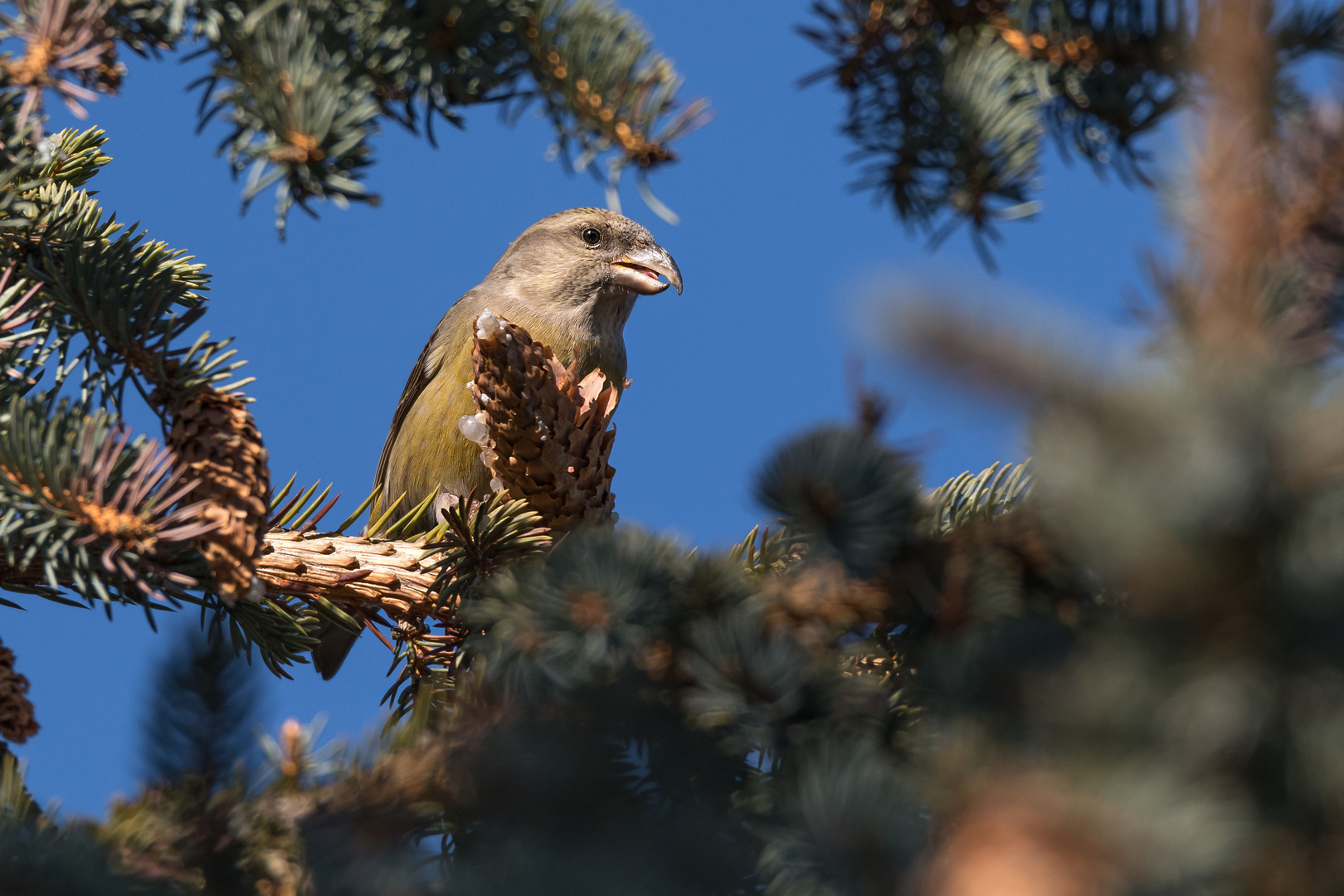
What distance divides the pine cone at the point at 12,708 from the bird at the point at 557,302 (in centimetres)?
245

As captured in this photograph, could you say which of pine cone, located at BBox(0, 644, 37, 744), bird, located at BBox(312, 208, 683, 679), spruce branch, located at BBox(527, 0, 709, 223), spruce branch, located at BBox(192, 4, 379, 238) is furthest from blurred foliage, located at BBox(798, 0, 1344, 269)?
bird, located at BBox(312, 208, 683, 679)

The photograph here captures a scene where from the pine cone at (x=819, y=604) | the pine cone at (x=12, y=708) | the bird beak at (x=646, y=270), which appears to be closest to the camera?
the pine cone at (x=819, y=604)

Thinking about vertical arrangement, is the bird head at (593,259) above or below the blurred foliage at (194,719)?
above

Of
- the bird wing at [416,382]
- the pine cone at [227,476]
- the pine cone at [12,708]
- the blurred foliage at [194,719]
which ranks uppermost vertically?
the bird wing at [416,382]

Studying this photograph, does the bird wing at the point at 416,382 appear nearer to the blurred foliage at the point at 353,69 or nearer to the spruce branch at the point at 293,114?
the blurred foliage at the point at 353,69

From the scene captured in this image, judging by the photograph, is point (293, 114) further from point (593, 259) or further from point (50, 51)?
point (593, 259)

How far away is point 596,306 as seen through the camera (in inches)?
194

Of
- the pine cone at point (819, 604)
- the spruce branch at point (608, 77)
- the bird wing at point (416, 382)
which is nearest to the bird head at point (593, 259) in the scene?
the bird wing at point (416, 382)

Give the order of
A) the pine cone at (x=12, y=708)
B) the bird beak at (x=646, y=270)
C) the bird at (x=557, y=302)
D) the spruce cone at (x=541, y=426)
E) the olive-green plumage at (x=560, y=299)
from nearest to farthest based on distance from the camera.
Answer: the pine cone at (x=12, y=708) → the spruce cone at (x=541, y=426) → the bird at (x=557, y=302) → the olive-green plumage at (x=560, y=299) → the bird beak at (x=646, y=270)

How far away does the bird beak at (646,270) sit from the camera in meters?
4.75

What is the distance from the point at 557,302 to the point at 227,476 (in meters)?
3.41

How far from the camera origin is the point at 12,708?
1.67m

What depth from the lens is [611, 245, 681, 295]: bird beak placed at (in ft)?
15.6

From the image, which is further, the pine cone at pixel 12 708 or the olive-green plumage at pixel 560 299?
the olive-green plumage at pixel 560 299
